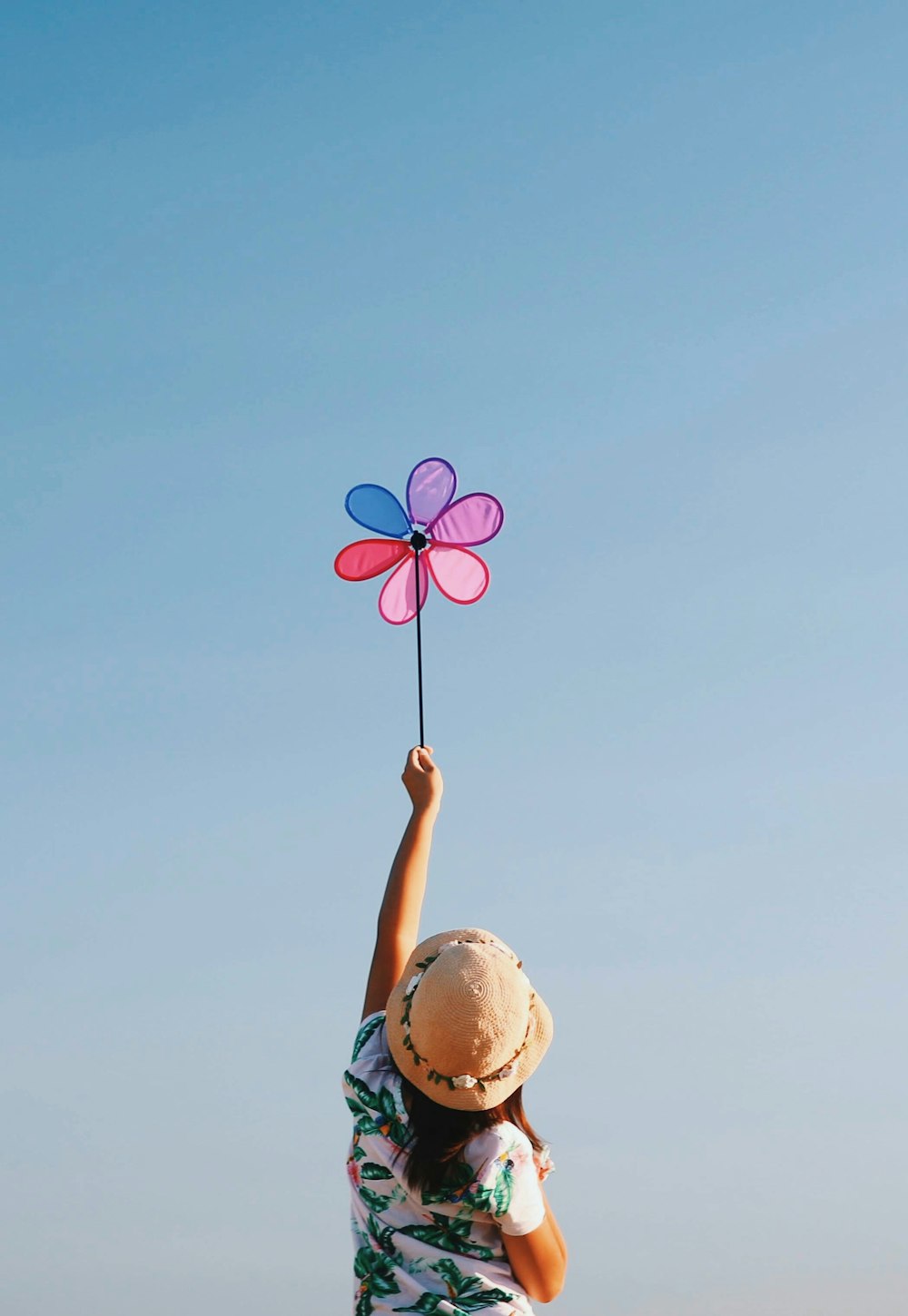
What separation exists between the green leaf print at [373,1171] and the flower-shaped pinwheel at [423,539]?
102 inches

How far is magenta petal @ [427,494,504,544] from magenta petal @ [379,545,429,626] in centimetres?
17

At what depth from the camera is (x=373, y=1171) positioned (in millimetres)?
3031

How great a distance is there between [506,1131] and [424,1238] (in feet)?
0.90

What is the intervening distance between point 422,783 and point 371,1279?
1329mm

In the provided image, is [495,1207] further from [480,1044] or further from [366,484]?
[366,484]

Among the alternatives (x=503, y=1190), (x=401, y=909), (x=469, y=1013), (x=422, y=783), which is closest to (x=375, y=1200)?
(x=503, y=1190)

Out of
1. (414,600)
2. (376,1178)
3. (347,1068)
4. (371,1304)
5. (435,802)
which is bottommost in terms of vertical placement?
(371,1304)

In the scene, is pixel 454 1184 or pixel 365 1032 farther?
pixel 365 1032

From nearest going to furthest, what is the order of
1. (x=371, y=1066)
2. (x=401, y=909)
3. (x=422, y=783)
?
(x=371, y=1066)
(x=401, y=909)
(x=422, y=783)

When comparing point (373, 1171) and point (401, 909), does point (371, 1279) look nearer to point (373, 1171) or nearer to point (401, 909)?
point (373, 1171)

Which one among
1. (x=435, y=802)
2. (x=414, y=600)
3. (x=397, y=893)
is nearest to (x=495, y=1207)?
(x=397, y=893)

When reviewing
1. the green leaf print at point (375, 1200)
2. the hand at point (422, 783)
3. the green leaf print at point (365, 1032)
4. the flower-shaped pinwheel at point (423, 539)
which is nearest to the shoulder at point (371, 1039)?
the green leaf print at point (365, 1032)

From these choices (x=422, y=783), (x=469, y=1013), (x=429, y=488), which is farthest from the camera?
(x=429, y=488)

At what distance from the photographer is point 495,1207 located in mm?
2898
